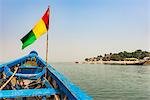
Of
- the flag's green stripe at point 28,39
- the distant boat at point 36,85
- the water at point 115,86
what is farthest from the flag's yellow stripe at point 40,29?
the water at point 115,86

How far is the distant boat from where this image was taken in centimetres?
495

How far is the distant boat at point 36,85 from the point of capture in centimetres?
495

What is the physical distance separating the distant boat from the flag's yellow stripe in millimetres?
1235

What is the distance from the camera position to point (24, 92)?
534 centimetres

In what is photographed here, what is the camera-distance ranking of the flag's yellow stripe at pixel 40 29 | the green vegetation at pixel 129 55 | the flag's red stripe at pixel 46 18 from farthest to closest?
1. the green vegetation at pixel 129 55
2. the flag's yellow stripe at pixel 40 29
3. the flag's red stripe at pixel 46 18

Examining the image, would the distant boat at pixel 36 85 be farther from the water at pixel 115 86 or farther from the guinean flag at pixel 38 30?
the water at pixel 115 86

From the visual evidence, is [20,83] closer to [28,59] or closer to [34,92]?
[34,92]

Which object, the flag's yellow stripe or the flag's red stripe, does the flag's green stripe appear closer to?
the flag's yellow stripe

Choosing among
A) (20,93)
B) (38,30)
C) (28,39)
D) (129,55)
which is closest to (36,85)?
(28,39)

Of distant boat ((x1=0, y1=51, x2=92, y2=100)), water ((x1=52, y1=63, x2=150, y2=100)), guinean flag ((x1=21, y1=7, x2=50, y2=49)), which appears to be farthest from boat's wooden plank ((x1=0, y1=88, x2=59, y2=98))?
water ((x1=52, y1=63, x2=150, y2=100))

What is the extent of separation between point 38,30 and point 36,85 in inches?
81.9

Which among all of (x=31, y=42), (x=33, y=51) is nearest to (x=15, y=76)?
A: (x=31, y=42)

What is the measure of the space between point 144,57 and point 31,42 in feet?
467

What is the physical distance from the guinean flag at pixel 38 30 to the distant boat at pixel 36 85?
1209 mm
